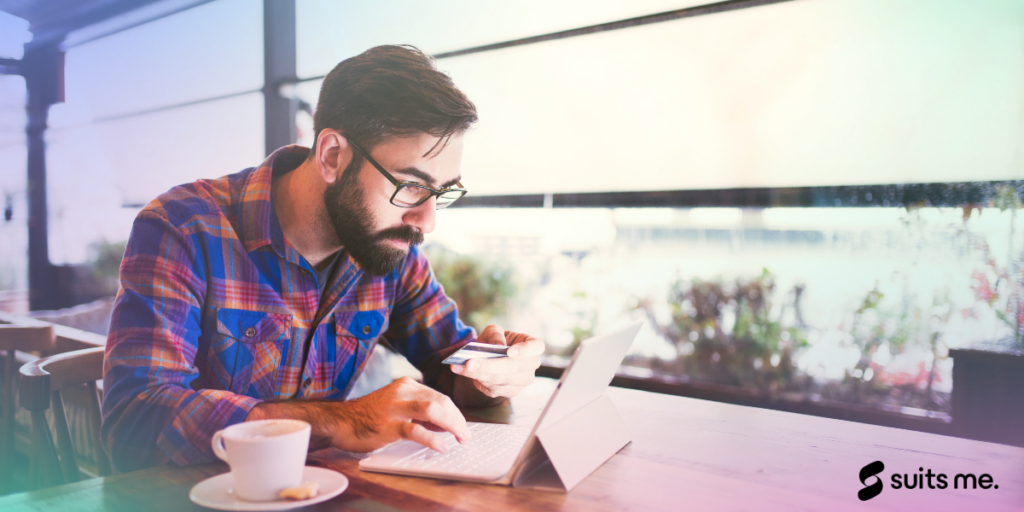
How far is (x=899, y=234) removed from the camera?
7.52 feet

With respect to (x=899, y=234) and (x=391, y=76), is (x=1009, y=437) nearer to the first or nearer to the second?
(x=899, y=234)

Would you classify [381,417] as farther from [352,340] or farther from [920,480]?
[920,480]

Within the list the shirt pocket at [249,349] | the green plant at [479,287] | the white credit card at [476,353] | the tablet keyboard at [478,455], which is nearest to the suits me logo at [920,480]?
the tablet keyboard at [478,455]

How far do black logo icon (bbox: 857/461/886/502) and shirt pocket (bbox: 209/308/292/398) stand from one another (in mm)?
1019

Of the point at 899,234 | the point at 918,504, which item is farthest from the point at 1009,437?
the point at 918,504

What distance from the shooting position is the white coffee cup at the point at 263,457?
55 centimetres

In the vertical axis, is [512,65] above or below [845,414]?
above

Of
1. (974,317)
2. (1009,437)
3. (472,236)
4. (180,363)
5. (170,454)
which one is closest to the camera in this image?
(170,454)

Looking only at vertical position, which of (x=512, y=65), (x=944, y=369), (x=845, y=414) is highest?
(x=512, y=65)

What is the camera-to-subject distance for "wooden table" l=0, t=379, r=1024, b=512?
64 centimetres

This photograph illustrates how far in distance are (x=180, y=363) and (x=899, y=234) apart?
2566 millimetres

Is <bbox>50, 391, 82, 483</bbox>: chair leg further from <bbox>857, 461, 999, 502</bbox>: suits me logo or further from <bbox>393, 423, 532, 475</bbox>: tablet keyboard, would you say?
<bbox>857, 461, 999, 502</bbox>: suits me logo

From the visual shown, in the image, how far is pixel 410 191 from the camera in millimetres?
1195

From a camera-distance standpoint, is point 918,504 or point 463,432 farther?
point 463,432
